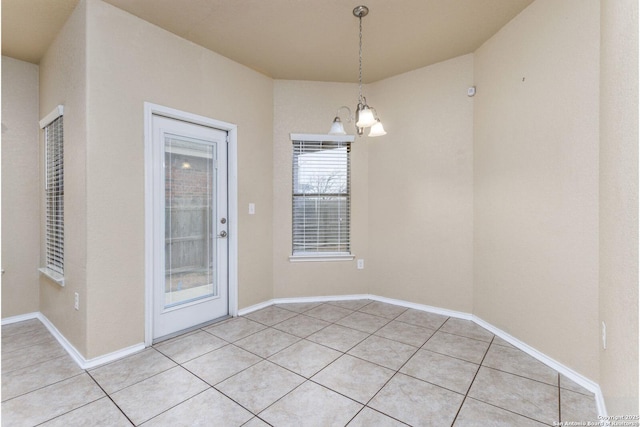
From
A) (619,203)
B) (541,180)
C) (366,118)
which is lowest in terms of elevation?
(619,203)

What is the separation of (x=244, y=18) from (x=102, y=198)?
6.34 ft

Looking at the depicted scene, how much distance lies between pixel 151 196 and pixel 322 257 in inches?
82.1

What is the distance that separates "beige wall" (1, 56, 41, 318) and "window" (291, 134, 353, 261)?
289 centimetres

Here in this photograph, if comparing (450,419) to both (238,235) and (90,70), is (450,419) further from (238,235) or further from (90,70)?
(90,70)

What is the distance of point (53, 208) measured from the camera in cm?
312

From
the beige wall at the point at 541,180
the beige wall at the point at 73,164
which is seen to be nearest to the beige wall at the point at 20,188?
the beige wall at the point at 73,164

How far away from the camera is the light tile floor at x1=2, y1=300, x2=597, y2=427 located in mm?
1872

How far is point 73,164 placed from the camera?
2.62m

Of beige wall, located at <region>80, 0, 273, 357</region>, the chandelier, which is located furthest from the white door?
the chandelier

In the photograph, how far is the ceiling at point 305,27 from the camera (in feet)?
8.29

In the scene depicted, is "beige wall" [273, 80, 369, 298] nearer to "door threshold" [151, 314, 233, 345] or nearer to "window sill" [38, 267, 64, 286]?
"door threshold" [151, 314, 233, 345]

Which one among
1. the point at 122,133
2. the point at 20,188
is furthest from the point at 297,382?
the point at 20,188

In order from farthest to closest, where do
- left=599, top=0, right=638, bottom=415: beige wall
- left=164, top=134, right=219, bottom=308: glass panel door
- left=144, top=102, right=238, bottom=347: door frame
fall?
1. left=164, top=134, right=219, bottom=308: glass panel door
2. left=144, top=102, right=238, bottom=347: door frame
3. left=599, top=0, right=638, bottom=415: beige wall

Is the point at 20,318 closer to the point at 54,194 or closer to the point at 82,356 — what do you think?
the point at 54,194
